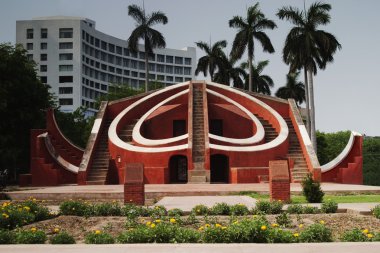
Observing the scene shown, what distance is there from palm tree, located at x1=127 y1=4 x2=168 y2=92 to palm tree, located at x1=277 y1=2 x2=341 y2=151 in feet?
34.9

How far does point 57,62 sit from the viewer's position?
8206cm

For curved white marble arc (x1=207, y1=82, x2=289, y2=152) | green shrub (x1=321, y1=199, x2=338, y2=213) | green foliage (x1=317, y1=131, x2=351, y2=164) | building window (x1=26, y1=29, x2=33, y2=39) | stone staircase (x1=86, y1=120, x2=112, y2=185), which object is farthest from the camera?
building window (x1=26, y1=29, x2=33, y2=39)

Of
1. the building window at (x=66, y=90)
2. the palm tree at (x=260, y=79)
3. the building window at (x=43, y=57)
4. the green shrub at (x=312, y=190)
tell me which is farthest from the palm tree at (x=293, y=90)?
the green shrub at (x=312, y=190)

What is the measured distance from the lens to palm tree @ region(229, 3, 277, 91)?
3944 centimetres

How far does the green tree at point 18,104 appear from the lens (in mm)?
27641

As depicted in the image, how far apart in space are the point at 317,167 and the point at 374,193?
6.04 meters

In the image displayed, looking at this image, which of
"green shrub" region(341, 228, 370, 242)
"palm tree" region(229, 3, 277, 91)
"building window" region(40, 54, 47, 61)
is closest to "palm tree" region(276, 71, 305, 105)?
"palm tree" region(229, 3, 277, 91)

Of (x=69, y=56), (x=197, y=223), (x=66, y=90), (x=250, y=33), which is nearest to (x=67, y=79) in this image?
(x=66, y=90)

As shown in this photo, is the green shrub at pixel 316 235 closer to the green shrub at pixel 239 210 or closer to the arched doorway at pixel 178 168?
the green shrub at pixel 239 210

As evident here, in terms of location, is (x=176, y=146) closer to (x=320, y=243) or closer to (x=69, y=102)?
(x=320, y=243)

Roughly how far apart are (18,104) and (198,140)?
450 inches

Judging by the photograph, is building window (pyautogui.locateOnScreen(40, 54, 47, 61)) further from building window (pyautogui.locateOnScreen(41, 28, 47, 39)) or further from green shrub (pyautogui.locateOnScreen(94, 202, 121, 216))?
green shrub (pyautogui.locateOnScreen(94, 202, 121, 216))

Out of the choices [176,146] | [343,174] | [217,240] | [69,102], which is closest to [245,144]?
[176,146]

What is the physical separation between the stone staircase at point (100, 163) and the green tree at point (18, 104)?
4.72 metres
